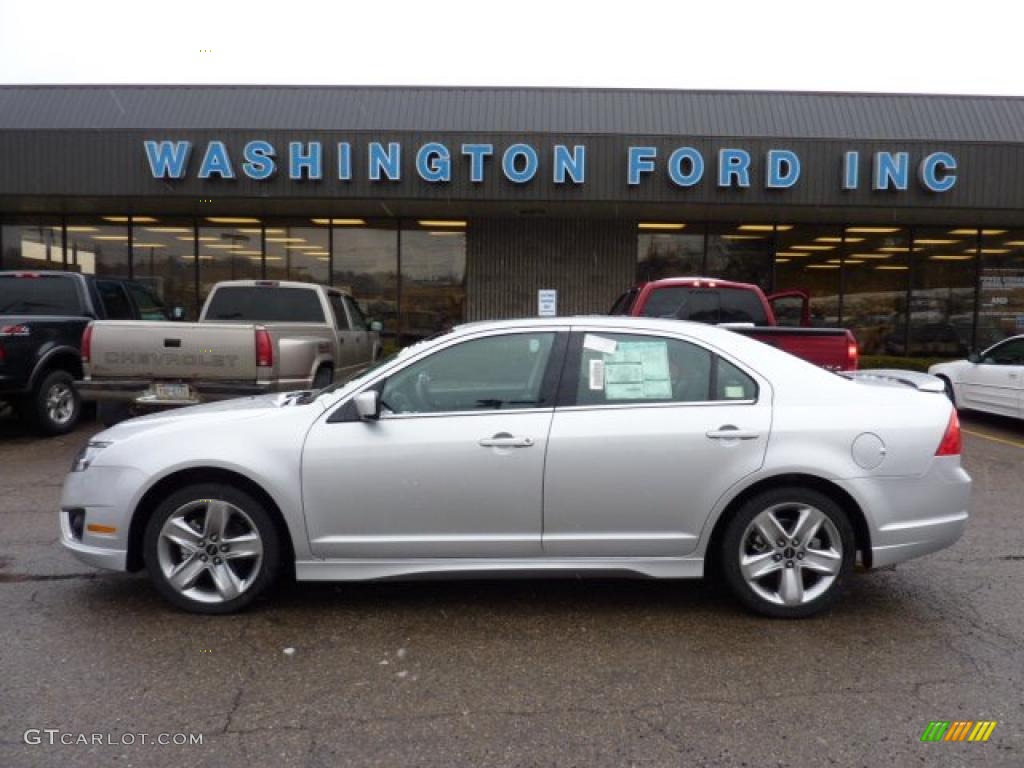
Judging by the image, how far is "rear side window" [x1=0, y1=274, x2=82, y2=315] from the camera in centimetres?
990

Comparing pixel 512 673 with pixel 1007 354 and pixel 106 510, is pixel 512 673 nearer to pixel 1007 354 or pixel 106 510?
pixel 106 510

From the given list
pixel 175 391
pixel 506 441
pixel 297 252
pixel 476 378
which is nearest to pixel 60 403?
pixel 175 391

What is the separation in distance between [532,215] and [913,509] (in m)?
13.0

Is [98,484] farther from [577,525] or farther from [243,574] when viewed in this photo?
[577,525]

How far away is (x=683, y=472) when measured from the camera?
13.4ft

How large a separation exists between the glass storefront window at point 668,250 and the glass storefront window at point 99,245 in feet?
36.4

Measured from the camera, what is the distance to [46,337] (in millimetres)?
9172

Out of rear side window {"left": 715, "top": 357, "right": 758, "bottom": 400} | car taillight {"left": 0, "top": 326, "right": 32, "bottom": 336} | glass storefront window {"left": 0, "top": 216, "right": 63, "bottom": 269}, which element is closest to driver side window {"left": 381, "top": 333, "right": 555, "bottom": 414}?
rear side window {"left": 715, "top": 357, "right": 758, "bottom": 400}

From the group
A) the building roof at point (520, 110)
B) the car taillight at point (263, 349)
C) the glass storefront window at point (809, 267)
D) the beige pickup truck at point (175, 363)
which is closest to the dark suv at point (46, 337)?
the beige pickup truck at point (175, 363)

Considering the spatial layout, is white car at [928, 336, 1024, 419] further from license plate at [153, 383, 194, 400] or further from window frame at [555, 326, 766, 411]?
license plate at [153, 383, 194, 400]

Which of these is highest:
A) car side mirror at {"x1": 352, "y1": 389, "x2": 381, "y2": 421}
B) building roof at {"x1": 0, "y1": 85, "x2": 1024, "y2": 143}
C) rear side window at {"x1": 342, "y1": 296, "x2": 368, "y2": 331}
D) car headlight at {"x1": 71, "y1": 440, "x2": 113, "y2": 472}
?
building roof at {"x1": 0, "y1": 85, "x2": 1024, "y2": 143}

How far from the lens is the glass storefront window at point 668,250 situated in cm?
1725

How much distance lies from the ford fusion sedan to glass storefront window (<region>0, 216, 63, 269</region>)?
15.8m

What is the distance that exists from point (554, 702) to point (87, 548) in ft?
8.40
